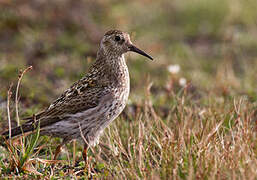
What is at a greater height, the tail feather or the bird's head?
the bird's head

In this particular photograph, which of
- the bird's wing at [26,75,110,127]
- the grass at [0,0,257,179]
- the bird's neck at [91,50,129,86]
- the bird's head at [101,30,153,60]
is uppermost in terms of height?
the bird's head at [101,30,153,60]

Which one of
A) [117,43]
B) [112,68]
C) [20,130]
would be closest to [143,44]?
[117,43]

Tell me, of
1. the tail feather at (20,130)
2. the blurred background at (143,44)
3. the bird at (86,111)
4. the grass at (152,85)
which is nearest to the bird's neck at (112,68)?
the bird at (86,111)

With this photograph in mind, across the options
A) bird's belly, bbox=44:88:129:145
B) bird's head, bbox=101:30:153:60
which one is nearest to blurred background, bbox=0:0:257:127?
bird's belly, bbox=44:88:129:145

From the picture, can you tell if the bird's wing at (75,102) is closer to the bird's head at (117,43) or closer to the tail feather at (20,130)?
the tail feather at (20,130)

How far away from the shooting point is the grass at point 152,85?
4.82 m

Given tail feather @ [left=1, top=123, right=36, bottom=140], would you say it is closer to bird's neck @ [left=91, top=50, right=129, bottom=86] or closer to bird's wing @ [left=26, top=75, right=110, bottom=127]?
bird's wing @ [left=26, top=75, right=110, bottom=127]

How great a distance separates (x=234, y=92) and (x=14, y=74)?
13.5 feet

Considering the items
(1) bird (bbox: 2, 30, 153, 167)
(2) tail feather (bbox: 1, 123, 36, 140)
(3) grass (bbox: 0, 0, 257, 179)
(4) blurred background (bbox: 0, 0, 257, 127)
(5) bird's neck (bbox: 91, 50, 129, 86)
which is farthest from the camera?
(4) blurred background (bbox: 0, 0, 257, 127)

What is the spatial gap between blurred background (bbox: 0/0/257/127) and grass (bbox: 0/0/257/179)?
29mm

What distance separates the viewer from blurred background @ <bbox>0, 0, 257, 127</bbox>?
830 centimetres

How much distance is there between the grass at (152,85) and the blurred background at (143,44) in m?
0.03

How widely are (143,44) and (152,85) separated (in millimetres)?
2585

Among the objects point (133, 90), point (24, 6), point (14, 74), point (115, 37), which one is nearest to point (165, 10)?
point (24, 6)
